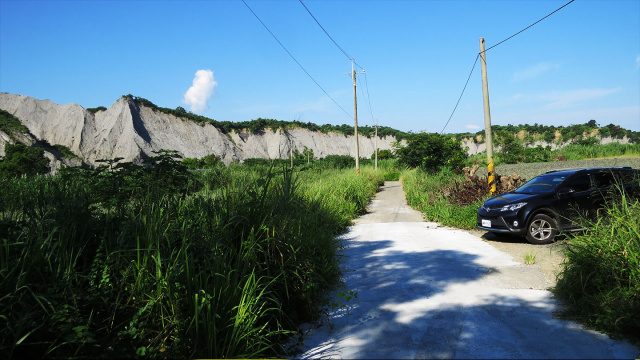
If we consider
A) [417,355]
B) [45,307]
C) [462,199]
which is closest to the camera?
[45,307]

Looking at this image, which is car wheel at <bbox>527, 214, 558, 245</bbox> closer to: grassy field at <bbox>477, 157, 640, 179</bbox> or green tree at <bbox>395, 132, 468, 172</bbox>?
green tree at <bbox>395, 132, 468, 172</bbox>

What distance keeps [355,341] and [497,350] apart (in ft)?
4.24

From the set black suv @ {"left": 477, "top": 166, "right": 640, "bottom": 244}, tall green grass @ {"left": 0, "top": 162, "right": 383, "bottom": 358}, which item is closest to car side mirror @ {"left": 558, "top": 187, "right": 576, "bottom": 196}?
black suv @ {"left": 477, "top": 166, "right": 640, "bottom": 244}

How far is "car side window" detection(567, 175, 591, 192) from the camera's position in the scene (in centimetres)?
808

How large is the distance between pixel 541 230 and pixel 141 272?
26.1ft

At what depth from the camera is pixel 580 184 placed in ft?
26.6

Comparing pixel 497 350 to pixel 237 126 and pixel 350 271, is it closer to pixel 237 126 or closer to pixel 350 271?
pixel 350 271

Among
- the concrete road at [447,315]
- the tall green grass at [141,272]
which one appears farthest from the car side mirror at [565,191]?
the tall green grass at [141,272]

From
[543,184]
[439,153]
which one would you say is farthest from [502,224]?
[439,153]

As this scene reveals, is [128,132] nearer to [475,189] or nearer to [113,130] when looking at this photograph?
[113,130]

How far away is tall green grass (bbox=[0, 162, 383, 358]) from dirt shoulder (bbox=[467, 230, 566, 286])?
12.7ft

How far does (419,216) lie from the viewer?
13.5 meters

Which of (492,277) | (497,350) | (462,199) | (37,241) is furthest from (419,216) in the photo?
(37,241)

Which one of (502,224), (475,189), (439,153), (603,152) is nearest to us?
(502,224)
